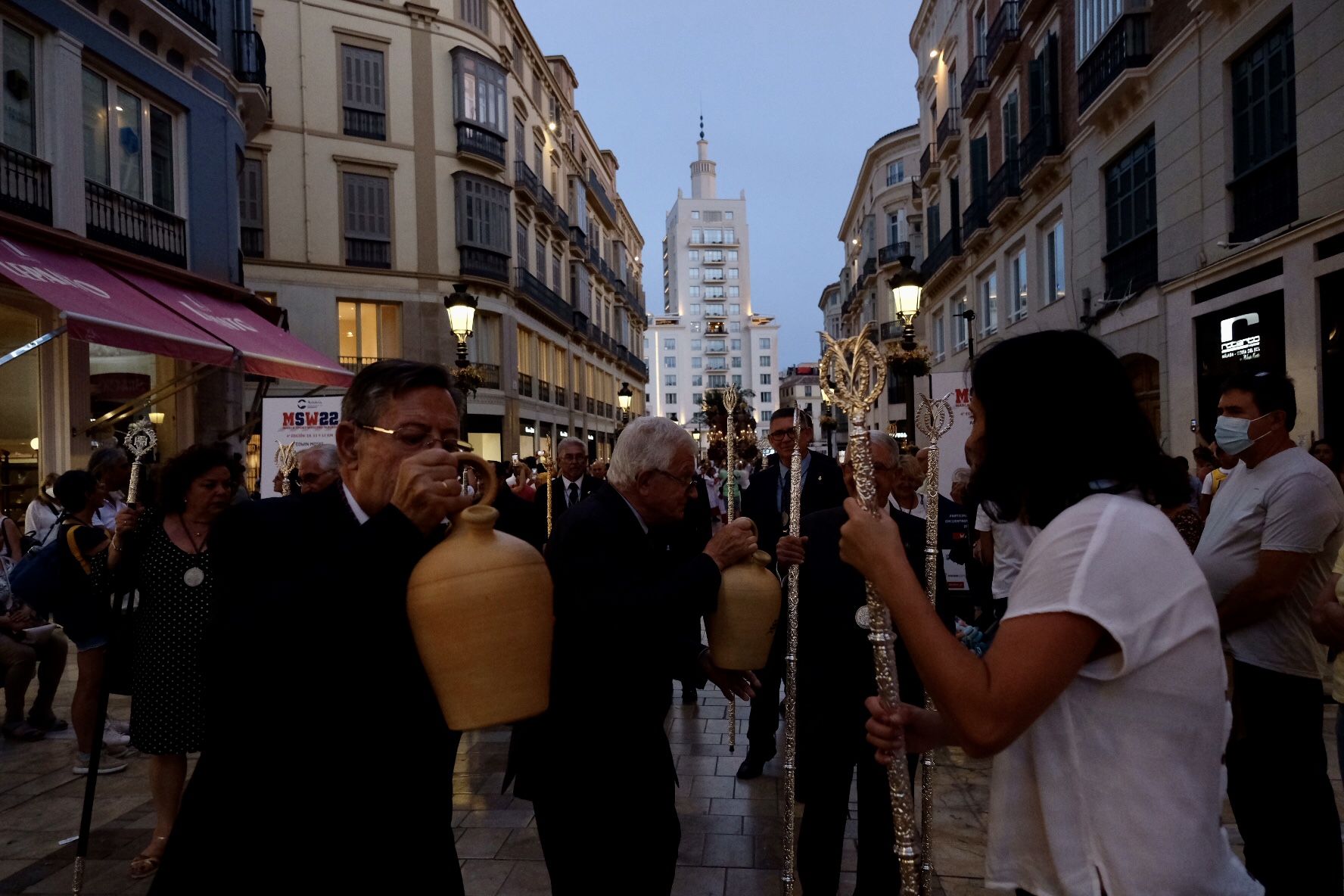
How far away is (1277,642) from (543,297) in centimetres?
2816

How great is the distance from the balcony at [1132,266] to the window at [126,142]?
48.8 ft

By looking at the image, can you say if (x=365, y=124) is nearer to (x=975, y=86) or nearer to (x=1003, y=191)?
(x=975, y=86)

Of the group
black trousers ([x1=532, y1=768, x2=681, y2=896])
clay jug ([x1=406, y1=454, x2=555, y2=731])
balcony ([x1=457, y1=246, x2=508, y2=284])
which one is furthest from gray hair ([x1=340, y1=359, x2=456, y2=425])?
balcony ([x1=457, y1=246, x2=508, y2=284])

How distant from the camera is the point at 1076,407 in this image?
62.1 inches

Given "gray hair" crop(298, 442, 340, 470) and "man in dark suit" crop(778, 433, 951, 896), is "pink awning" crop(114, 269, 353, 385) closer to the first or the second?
"gray hair" crop(298, 442, 340, 470)

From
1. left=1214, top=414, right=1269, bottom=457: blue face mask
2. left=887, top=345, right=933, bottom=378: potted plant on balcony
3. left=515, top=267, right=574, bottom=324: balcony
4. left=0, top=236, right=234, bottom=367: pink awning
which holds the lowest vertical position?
left=1214, top=414, right=1269, bottom=457: blue face mask

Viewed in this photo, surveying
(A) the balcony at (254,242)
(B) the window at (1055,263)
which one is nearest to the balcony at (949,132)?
(B) the window at (1055,263)

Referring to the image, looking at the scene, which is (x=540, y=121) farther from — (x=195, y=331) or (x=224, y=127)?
(x=195, y=331)

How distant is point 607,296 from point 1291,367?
37222 millimetres

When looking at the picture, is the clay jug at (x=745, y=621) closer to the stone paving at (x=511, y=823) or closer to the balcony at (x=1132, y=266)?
the stone paving at (x=511, y=823)

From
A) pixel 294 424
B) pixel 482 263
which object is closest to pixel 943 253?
Result: pixel 482 263

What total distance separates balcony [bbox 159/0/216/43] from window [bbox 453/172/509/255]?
10997 millimetres

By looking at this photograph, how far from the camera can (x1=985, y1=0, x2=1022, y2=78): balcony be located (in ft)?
58.5

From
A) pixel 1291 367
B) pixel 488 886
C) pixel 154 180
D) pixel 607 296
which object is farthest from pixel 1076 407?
pixel 607 296
